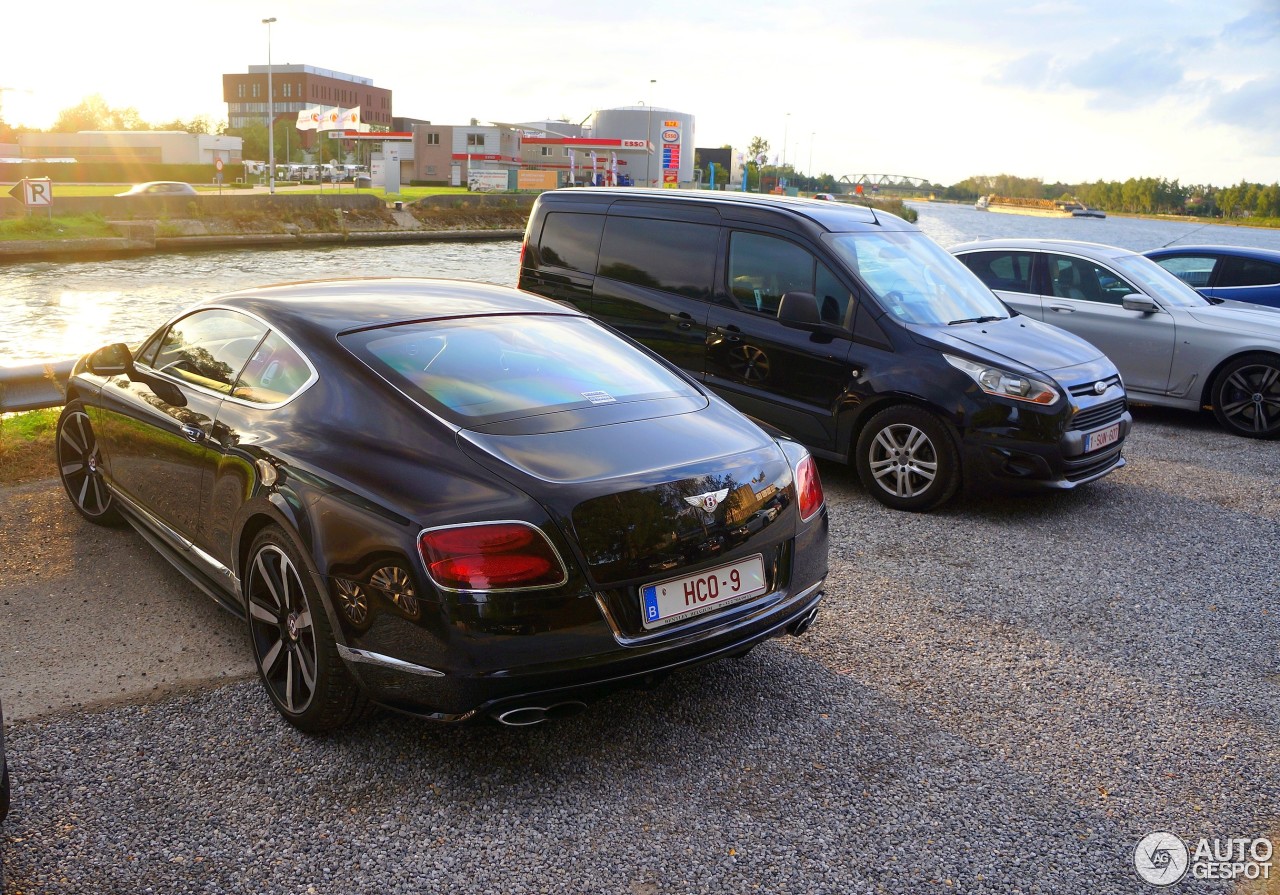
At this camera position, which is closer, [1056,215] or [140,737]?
[140,737]

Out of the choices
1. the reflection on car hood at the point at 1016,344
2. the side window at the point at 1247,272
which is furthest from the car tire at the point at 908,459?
the side window at the point at 1247,272

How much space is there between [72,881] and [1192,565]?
221 inches

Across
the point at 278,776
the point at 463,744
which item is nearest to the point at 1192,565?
the point at 463,744

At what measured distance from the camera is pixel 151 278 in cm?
3475

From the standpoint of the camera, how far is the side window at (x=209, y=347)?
4152mm

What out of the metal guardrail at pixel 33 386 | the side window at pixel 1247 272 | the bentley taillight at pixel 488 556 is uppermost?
the side window at pixel 1247 272

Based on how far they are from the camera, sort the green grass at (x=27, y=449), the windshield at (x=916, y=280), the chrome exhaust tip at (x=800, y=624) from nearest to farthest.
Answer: the chrome exhaust tip at (x=800, y=624) → the green grass at (x=27, y=449) → the windshield at (x=916, y=280)

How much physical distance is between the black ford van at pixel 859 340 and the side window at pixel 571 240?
1.2 inches

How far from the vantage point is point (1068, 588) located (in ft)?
17.7

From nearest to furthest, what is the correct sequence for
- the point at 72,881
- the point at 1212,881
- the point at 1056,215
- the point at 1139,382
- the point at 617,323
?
the point at 72,881
the point at 1212,881
the point at 617,323
the point at 1139,382
the point at 1056,215

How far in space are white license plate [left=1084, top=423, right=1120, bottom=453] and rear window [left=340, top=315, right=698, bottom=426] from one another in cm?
355

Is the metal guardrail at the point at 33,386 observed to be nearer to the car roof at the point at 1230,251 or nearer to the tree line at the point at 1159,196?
the car roof at the point at 1230,251

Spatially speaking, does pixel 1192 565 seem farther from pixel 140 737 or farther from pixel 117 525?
pixel 117 525

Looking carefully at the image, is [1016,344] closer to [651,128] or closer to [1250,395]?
[1250,395]
